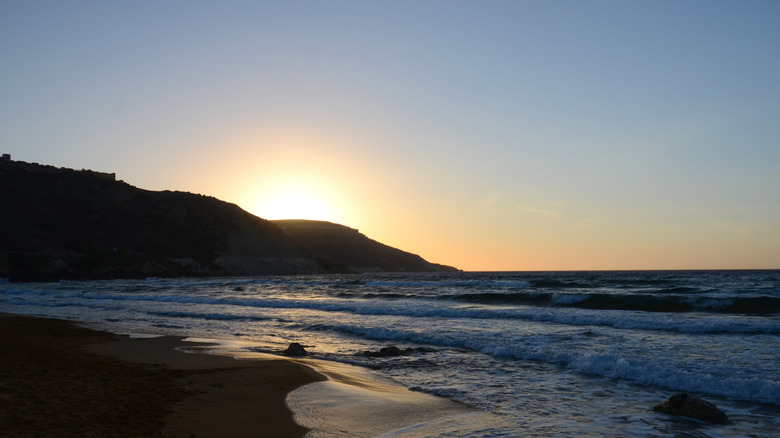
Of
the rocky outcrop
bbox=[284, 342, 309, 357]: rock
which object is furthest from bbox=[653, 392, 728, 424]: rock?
the rocky outcrop

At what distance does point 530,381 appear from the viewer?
12078 millimetres

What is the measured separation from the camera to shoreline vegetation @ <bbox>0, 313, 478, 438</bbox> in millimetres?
7645

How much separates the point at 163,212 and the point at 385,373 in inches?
4315

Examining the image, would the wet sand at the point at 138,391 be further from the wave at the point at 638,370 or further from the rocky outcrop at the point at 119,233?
the rocky outcrop at the point at 119,233

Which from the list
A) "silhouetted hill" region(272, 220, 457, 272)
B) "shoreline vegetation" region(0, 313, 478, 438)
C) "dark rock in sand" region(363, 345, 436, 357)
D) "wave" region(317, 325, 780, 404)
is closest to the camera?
"shoreline vegetation" region(0, 313, 478, 438)

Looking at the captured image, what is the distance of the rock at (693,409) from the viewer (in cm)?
880

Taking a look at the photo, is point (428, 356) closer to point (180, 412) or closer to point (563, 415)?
point (563, 415)

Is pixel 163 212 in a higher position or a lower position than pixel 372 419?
higher

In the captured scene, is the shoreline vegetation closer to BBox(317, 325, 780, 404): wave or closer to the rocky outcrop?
BBox(317, 325, 780, 404): wave

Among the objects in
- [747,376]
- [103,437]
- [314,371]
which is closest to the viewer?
[103,437]

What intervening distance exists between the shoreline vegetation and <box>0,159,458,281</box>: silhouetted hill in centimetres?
6928

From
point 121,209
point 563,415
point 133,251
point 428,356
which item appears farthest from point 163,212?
point 563,415

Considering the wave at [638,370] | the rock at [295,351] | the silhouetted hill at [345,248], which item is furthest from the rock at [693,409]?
the silhouetted hill at [345,248]

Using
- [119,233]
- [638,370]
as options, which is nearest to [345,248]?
[119,233]
